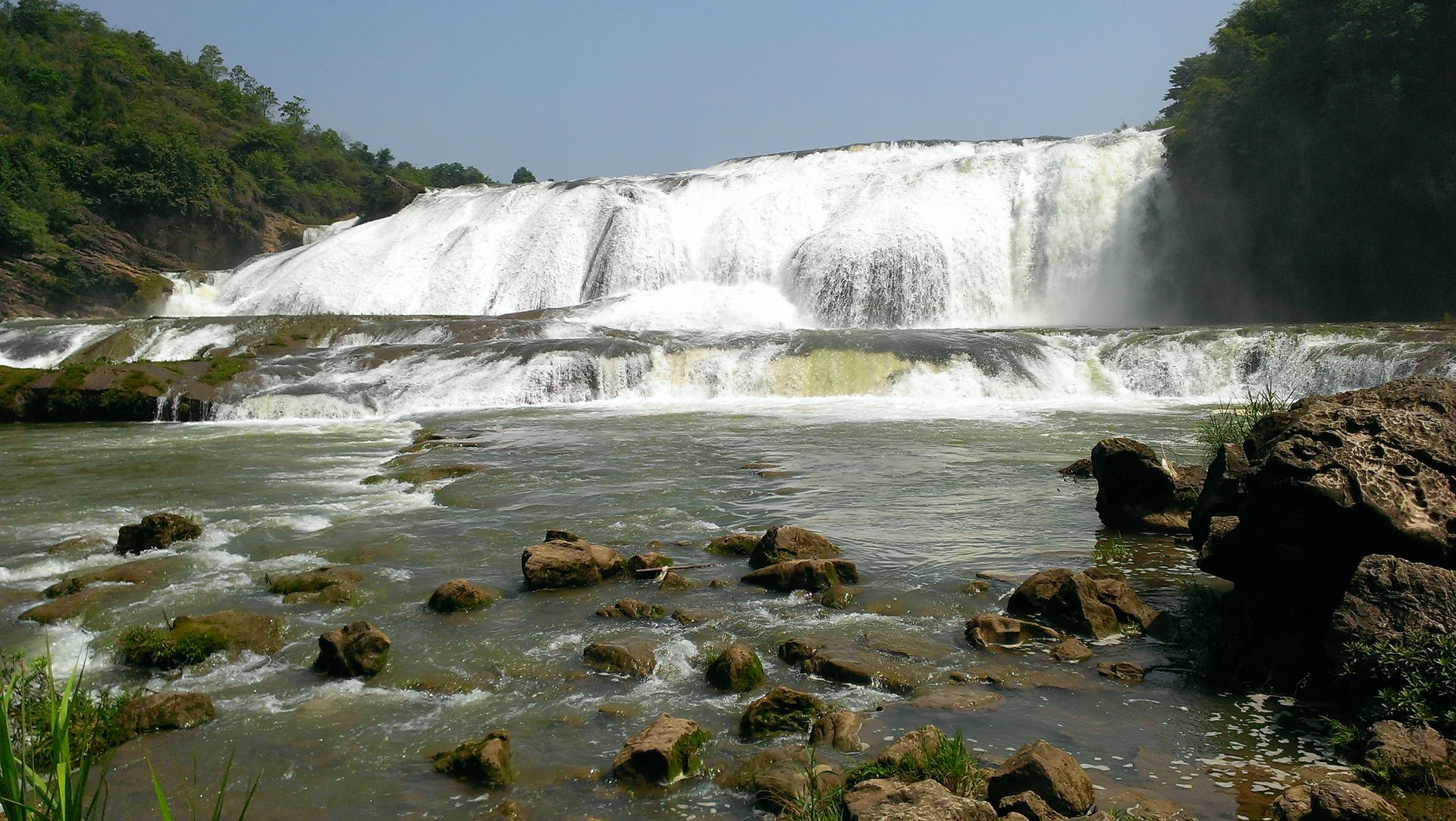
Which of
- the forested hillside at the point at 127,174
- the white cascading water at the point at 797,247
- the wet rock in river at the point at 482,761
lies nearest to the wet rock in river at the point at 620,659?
the wet rock in river at the point at 482,761

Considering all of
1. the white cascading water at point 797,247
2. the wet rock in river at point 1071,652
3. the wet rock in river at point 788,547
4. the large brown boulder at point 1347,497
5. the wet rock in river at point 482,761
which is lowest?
the wet rock in river at point 482,761

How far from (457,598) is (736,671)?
7.56 ft

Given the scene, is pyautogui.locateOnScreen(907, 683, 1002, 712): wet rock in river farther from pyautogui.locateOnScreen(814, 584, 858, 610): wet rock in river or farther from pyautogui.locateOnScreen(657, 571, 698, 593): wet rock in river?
pyautogui.locateOnScreen(657, 571, 698, 593): wet rock in river

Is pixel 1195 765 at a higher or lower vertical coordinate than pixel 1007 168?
lower

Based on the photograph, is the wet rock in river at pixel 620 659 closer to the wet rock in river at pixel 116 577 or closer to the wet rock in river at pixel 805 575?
the wet rock in river at pixel 805 575

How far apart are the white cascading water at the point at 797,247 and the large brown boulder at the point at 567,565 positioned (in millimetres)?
22278

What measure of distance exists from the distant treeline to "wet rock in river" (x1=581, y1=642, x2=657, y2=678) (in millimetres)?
26965

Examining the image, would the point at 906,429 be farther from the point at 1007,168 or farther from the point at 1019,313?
the point at 1007,168

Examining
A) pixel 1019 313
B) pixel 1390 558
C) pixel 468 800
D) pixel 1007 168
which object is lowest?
pixel 468 800

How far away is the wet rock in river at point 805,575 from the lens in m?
6.83

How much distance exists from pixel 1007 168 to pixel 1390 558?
31780mm

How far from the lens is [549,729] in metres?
4.71

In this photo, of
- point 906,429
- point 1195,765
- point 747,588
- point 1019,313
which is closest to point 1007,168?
point 1019,313

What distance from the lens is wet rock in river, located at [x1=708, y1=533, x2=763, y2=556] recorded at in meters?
7.82
